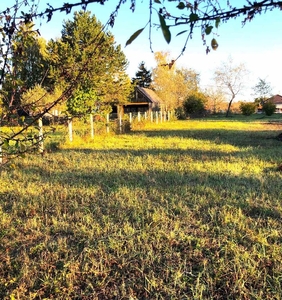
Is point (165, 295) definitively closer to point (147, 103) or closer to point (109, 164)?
point (109, 164)

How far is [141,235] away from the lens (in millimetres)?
2973

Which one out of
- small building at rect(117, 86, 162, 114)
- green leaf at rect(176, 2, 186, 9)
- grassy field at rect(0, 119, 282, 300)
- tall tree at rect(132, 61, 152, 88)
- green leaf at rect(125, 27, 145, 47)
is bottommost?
grassy field at rect(0, 119, 282, 300)

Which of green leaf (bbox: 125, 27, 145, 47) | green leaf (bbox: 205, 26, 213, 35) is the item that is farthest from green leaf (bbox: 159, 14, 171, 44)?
green leaf (bbox: 205, 26, 213, 35)

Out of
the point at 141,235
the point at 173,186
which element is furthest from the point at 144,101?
the point at 141,235

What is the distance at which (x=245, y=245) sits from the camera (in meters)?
2.78

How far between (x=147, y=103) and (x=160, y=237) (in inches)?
1474

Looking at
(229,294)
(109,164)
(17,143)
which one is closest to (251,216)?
(229,294)

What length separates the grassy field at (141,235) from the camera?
2.24m

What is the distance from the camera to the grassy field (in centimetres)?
224

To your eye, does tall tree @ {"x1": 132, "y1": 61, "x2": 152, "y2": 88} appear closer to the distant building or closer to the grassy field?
the distant building

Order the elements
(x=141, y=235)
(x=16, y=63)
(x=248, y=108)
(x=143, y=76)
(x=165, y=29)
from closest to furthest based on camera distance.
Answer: (x=165, y=29) → (x=16, y=63) → (x=141, y=235) → (x=248, y=108) → (x=143, y=76)

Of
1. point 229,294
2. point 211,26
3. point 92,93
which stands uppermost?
point 92,93

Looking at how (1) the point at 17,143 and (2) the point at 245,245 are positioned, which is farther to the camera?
(2) the point at 245,245

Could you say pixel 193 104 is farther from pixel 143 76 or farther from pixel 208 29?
pixel 208 29
